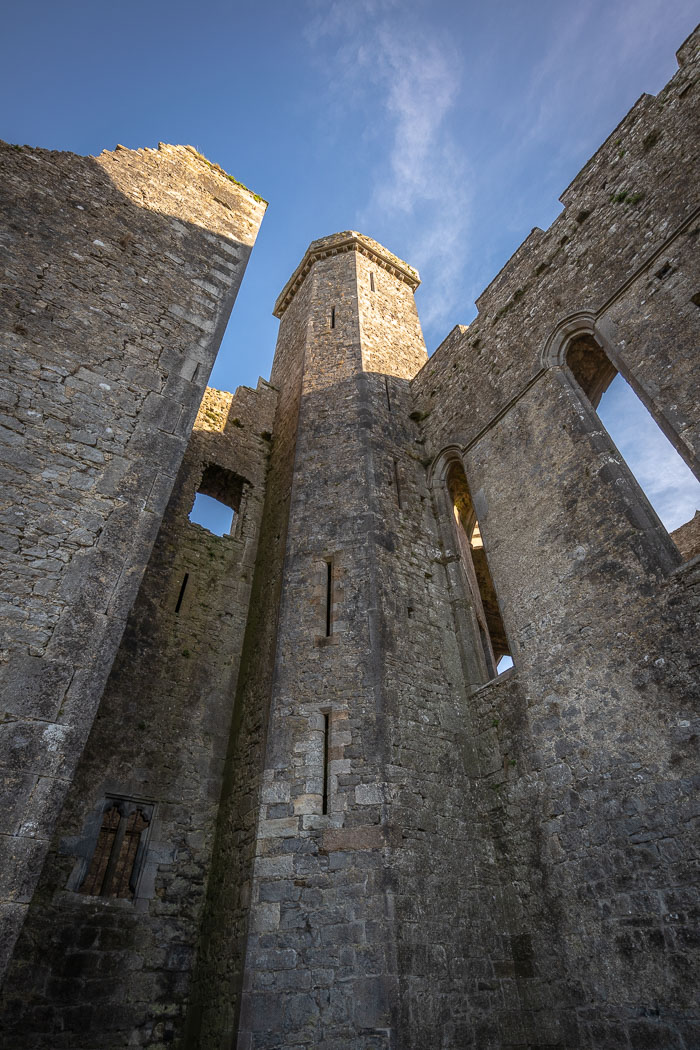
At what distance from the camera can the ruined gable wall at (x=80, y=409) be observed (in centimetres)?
394

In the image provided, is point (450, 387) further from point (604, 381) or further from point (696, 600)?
point (696, 600)

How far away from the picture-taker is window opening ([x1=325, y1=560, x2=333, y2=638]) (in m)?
6.89

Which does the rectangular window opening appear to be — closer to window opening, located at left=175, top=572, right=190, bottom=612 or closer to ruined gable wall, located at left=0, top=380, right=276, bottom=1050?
ruined gable wall, located at left=0, top=380, right=276, bottom=1050

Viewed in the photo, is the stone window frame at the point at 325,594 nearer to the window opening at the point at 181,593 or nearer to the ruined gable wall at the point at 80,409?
Answer: the window opening at the point at 181,593

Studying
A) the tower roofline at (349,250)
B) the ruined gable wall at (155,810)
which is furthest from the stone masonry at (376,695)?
the tower roofline at (349,250)

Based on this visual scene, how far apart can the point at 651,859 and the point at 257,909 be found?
3460mm

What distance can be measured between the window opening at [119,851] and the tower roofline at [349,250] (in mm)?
12341

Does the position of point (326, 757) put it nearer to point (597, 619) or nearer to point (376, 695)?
point (376, 695)

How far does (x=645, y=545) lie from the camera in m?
5.67

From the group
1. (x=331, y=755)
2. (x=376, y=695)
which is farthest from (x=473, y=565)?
(x=331, y=755)

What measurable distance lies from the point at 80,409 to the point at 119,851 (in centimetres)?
456

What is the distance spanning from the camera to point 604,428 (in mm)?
6934

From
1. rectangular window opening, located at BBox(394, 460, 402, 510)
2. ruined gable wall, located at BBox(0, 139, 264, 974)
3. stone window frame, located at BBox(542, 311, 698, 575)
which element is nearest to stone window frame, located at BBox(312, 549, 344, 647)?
rectangular window opening, located at BBox(394, 460, 402, 510)

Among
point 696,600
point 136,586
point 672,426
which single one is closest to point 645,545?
point 696,600
